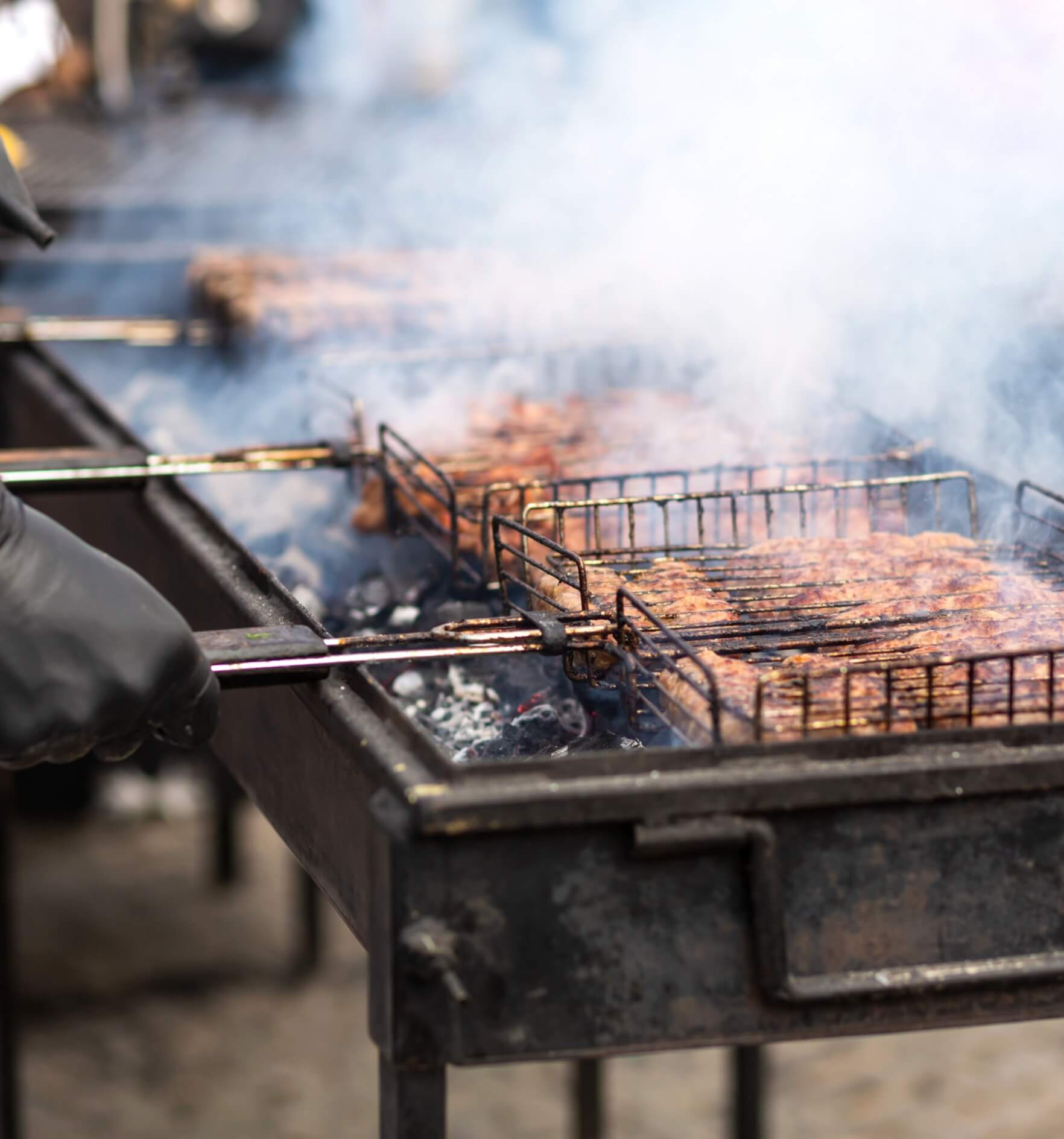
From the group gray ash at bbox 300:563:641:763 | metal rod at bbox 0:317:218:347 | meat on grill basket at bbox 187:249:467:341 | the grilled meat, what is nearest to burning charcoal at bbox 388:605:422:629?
gray ash at bbox 300:563:641:763

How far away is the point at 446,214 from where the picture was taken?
9141 mm

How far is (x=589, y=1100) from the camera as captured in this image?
7.29 metres

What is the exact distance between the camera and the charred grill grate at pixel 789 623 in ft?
8.88

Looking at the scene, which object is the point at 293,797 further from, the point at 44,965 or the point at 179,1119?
the point at 44,965

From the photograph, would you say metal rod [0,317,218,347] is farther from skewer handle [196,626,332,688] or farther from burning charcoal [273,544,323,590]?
skewer handle [196,626,332,688]

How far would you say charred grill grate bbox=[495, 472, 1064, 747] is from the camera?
8.88 ft

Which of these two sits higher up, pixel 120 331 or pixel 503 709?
pixel 120 331

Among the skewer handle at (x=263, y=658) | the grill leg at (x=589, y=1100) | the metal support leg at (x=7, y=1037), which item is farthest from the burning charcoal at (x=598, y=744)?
the metal support leg at (x=7, y=1037)

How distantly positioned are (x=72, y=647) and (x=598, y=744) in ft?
3.29

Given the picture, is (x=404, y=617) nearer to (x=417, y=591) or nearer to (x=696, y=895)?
(x=417, y=591)

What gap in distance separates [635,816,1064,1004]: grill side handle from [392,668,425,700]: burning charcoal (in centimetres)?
144

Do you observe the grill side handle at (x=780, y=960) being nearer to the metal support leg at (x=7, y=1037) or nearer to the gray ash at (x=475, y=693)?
the gray ash at (x=475, y=693)

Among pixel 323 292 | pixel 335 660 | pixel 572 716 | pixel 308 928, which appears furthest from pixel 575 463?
pixel 308 928

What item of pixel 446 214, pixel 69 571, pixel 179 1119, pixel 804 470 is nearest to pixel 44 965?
pixel 179 1119
